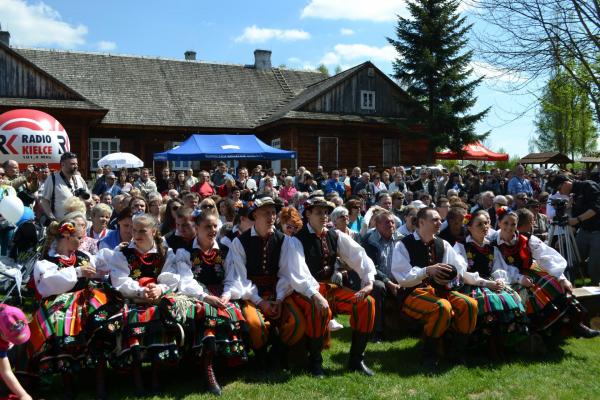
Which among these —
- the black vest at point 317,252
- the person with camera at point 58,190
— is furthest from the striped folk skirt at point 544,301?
the person with camera at point 58,190

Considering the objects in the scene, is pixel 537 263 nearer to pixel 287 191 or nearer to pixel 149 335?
pixel 149 335

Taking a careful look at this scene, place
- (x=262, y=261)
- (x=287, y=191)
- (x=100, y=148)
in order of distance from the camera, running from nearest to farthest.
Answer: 1. (x=262, y=261)
2. (x=287, y=191)
3. (x=100, y=148)

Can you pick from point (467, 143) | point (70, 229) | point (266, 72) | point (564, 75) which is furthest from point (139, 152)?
point (70, 229)

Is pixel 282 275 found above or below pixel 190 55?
below

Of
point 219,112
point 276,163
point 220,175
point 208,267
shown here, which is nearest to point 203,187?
point 220,175

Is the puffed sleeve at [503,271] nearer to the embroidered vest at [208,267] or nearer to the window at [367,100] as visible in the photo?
the embroidered vest at [208,267]

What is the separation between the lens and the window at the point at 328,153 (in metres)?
22.1

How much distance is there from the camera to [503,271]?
4980 millimetres

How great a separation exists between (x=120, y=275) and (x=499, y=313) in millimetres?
3298

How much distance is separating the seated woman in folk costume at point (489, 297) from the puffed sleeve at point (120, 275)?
9.61 ft

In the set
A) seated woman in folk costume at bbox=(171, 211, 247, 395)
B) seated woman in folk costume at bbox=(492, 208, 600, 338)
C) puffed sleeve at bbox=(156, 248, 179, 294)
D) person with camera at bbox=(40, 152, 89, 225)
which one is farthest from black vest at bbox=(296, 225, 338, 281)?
person with camera at bbox=(40, 152, 89, 225)

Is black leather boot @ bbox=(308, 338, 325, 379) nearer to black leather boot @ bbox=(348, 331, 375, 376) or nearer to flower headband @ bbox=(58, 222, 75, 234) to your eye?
black leather boot @ bbox=(348, 331, 375, 376)

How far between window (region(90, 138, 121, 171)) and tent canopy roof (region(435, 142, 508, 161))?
14369 mm

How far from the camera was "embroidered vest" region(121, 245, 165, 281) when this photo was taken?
4.23m
